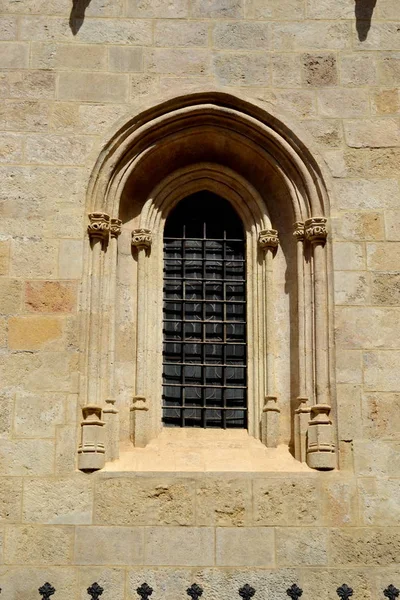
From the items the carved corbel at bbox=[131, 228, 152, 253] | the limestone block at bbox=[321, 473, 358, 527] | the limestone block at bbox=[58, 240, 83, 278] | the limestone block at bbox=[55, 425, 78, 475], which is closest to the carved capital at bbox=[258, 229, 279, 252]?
the carved corbel at bbox=[131, 228, 152, 253]

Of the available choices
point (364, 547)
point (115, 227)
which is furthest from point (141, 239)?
point (364, 547)

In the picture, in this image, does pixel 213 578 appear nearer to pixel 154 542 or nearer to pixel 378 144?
pixel 154 542

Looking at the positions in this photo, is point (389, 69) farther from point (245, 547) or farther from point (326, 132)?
point (245, 547)

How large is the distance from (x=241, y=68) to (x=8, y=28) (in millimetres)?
2352

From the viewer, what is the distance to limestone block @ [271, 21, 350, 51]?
9547 millimetres

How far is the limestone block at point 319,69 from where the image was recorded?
9.45m

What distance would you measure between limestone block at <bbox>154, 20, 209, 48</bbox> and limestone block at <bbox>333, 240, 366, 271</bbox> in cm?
250

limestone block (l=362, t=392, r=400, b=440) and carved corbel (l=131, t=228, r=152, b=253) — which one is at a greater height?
carved corbel (l=131, t=228, r=152, b=253)

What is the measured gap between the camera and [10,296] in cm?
870

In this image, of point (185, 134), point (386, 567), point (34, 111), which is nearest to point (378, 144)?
point (185, 134)

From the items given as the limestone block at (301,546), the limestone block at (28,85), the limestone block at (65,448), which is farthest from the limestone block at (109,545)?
the limestone block at (28,85)

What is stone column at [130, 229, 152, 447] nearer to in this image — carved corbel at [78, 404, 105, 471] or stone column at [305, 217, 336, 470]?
carved corbel at [78, 404, 105, 471]

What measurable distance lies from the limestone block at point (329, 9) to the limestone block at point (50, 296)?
147 inches

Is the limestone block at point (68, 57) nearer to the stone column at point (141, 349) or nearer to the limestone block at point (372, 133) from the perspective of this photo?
the stone column at point (141, 349)
